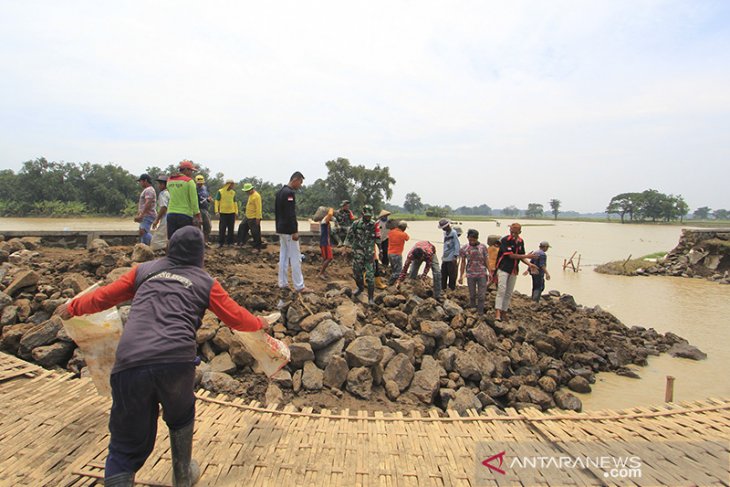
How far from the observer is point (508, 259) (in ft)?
21.5

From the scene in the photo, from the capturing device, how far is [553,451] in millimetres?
3223

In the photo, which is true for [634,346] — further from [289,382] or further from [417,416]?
[289,382]

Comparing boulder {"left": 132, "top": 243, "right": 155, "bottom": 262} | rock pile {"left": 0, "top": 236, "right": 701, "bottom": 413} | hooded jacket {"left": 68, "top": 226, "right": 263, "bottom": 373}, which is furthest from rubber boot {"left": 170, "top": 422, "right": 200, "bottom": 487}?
boulder {"left": 132, "top": 243, "right": 155, "bottom": 262}

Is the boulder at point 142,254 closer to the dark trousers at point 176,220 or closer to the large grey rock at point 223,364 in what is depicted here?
the dark trousers at point 176,220

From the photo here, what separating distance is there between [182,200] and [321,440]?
168 inches

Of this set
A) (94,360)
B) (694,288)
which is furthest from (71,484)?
(694,288)

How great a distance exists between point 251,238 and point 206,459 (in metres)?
7.11

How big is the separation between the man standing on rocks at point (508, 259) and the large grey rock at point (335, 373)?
11.0ft

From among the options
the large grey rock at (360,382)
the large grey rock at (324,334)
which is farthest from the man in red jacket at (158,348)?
the large grey rock at (324,334)

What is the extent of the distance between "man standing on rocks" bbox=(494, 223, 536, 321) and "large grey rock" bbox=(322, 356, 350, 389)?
11.0 ft

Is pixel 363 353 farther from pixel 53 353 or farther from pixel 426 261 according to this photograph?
pixel 53 353

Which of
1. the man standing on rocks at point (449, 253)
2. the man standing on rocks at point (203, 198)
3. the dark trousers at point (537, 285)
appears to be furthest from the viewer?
the dark trousers at point (537, 285)

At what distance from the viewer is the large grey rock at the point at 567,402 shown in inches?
209

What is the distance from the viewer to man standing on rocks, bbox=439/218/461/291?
7684 mm
